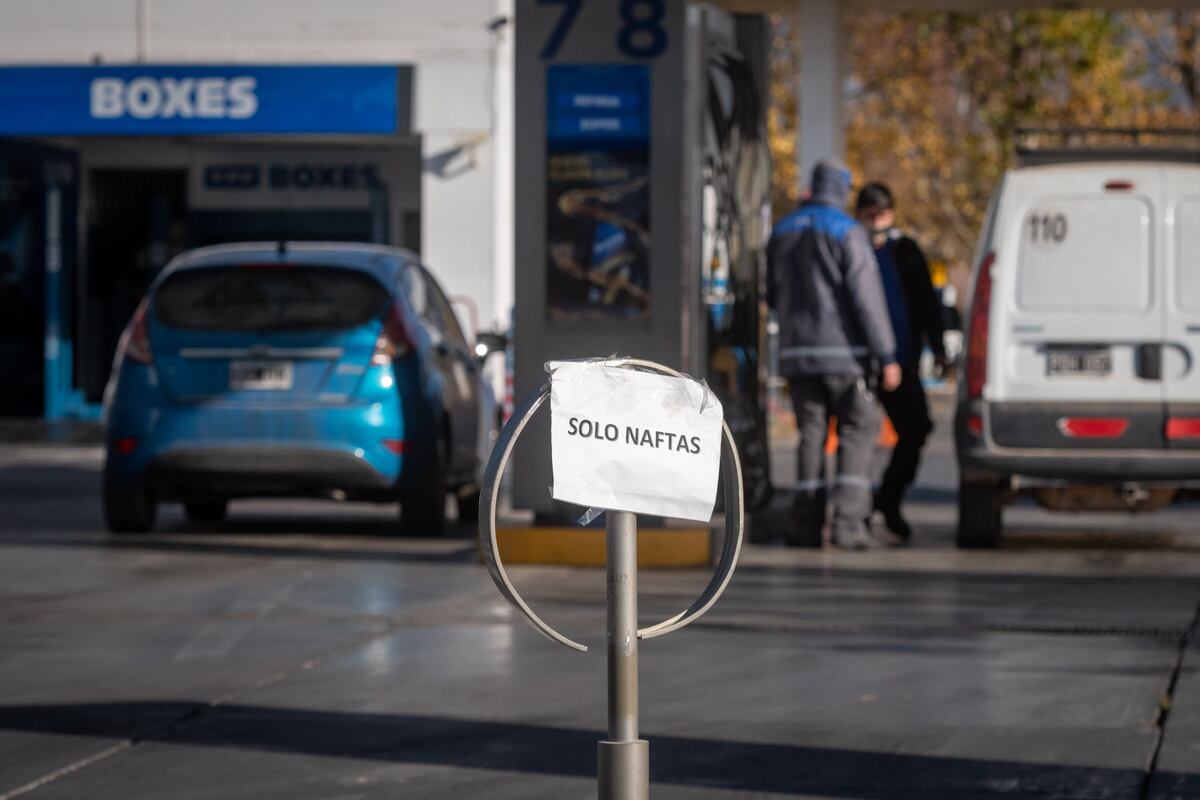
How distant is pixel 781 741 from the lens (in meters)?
6.17

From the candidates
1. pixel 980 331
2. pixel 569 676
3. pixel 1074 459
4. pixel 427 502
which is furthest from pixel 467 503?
pixel 569 676

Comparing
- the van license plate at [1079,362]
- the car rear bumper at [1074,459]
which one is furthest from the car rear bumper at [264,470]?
the van license plate at [1079,362]

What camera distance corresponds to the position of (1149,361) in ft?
36.1

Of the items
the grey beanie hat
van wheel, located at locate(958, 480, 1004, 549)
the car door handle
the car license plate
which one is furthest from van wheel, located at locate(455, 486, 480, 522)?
the car door handle

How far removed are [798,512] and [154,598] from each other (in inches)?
140

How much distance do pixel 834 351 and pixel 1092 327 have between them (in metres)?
1.27

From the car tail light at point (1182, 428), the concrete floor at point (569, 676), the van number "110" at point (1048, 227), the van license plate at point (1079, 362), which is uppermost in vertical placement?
the van number "110" at point (1048, 227)

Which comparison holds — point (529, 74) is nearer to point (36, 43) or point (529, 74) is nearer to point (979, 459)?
point (979, 459)

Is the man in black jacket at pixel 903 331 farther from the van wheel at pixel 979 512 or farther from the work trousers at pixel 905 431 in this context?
the van wheel at pixel 979 512

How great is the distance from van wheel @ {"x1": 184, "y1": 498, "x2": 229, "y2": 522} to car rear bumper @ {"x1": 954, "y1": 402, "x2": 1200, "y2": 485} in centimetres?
478

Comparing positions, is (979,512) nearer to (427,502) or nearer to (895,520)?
(895,520)

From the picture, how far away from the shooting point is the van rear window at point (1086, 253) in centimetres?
1098

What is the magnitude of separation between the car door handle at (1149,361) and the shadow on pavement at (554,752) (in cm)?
546

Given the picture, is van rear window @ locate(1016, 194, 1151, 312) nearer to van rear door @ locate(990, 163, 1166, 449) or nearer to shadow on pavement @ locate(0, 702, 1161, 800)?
van rear door @ locate(990, 163, 1166, 449)
